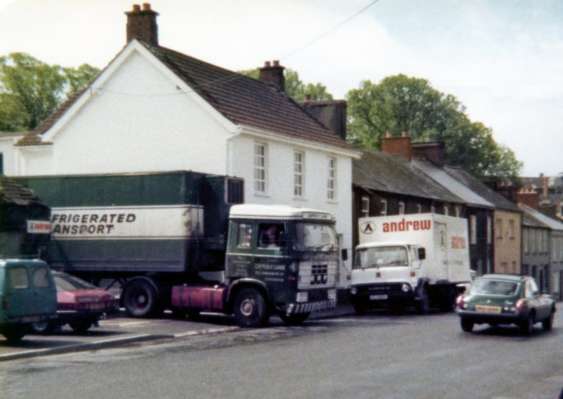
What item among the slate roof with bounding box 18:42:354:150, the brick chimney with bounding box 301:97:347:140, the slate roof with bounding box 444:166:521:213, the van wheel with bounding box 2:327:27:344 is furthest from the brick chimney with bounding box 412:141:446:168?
the van wheel with bounding box 2:327:27:344

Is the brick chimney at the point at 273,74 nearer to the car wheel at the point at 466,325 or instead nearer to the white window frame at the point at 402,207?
the white window frame at the point at 402,207

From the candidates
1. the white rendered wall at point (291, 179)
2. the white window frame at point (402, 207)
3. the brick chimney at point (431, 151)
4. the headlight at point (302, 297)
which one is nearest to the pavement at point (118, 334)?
the headlight at point (302, 297)

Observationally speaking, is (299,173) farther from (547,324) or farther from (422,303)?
(547,324)

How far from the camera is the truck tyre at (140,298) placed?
1019 inches

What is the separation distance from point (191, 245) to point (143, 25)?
1131 cm

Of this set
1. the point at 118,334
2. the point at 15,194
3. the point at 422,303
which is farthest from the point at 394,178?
the point at 118,334

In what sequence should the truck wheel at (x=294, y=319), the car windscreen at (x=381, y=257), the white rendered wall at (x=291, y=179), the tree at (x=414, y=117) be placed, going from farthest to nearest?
the tree at (x=414, y=117), the car windscreen at (x=381, y=257), the white rendered wall at (x=291, y=179), the truck wheel at (x=294, y=319)

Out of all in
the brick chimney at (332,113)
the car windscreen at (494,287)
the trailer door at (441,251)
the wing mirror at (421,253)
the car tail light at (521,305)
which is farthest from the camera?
the brick chimney at (332,113)

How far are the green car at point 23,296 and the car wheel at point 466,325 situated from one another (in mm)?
10150

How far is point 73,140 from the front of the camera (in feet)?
112

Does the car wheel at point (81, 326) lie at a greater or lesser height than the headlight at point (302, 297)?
lesser

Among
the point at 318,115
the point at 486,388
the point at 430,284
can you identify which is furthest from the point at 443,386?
the point at 318,115

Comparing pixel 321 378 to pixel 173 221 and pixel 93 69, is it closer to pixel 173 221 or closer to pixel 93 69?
pixel 173 221

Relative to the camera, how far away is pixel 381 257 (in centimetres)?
3219
